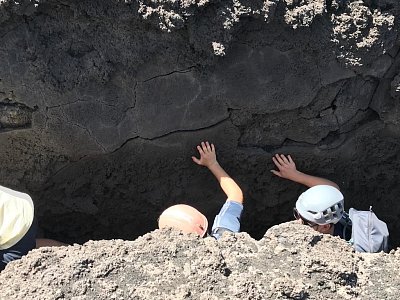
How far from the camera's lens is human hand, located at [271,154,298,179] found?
262 cm

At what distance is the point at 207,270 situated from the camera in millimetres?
1723

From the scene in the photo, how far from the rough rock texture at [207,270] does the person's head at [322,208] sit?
33cm

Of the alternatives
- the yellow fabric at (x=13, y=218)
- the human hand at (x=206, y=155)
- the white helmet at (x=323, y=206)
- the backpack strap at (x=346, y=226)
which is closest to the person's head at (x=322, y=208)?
the white helmet at (x=323, y=206)

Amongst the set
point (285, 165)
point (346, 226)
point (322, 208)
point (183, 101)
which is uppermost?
point (183, 101)

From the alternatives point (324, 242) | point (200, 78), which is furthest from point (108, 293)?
point (200, 78)

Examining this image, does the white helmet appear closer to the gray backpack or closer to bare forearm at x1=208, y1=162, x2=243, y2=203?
the gray backpack

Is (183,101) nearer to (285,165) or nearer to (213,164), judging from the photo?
(213,164)

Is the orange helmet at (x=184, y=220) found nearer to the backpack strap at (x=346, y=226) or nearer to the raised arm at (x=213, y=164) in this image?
the raised arm at (x=213, y=164)

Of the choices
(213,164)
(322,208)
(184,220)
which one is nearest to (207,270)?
(184,220)

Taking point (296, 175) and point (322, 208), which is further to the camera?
point (296, 175)

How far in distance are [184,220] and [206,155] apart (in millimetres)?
386

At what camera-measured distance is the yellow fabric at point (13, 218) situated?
2.10 metres

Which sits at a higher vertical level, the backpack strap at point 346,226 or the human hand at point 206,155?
the human hand at point 206,155

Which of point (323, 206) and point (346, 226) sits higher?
point (323, 206)
